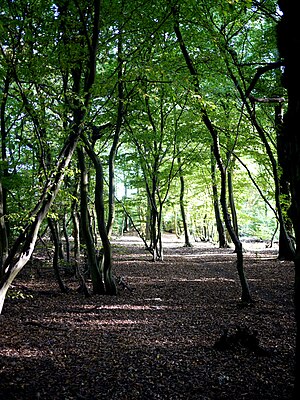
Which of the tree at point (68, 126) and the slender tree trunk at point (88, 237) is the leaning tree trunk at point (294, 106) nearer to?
the tree at point (68, 126)

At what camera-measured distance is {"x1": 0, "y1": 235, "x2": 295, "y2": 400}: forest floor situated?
128 inches

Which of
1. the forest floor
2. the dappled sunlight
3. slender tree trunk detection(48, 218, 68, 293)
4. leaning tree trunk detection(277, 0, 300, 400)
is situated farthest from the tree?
leaning tree trunk detection(277, 0, 300, 400)

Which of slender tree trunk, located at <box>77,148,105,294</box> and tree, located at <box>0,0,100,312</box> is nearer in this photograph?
→ tree, located at <box>0,0,100,312</box>

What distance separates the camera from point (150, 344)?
4.57 m

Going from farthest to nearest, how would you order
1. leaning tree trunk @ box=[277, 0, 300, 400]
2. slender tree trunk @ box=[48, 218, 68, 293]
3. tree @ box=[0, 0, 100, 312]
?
slender tree trunk @ box=[48, 218, 68, 293] < tree @ box=[0, 0, 100, 312] < leaning tree trunk @ box=[277, 0, 300, 400]

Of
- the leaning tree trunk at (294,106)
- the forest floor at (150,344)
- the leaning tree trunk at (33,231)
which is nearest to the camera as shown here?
the leaning tree trunk at (294,106)

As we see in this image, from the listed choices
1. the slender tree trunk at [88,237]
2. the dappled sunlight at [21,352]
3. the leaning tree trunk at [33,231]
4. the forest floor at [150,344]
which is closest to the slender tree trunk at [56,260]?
the forest floor at [150,344]

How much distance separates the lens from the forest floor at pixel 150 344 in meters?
3.25

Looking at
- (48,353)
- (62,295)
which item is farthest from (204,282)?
(48,353)

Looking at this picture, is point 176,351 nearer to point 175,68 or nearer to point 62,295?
point 62,295

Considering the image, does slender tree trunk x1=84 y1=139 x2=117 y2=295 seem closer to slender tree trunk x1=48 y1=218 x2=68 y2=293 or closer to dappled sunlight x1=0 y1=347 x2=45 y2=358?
slender tree trunk x1=48 y1=218 x2=68 y2=293

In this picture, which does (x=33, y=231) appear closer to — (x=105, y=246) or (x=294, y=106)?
(x=105, y=246)

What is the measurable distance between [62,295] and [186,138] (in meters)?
9.69

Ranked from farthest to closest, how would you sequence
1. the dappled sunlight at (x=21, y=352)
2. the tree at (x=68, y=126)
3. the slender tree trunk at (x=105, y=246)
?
the slender tree trunk at (x=105, y=246)
the tree at (x=68, y=126)
the dappled sunlight at (x=21, y=352)
